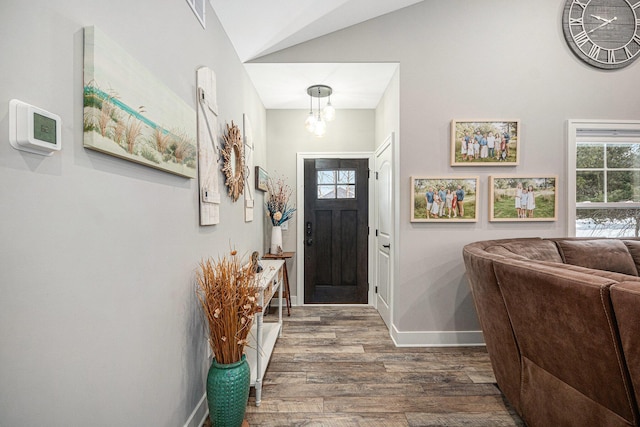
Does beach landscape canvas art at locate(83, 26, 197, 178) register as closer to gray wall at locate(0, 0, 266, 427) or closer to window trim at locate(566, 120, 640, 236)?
gray wall at locate(0, 0, 266, 427)

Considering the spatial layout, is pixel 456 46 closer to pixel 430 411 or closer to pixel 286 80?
pixel 286 80

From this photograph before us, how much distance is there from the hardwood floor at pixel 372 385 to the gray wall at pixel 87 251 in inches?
29.3

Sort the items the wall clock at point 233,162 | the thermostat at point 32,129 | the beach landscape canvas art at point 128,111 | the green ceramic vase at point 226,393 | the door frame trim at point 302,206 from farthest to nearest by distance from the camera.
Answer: the door frame trim at point 302,206
the wall clock at point 233,162
the green ceramic vase at point 226,393
the beach landscape canvas art at point 128,111
the thermostat at point 32,129

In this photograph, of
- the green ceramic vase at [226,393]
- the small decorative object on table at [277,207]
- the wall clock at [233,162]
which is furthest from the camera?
the small decorative object on table at [277,207]

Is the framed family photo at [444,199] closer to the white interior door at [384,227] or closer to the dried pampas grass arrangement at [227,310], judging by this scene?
the white interior door at [384,227]

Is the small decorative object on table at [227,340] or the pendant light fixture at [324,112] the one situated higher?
the pendant light fixture at [324,112]

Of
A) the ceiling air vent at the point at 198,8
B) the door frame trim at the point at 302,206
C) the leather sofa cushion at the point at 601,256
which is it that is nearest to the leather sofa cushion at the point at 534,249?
the leather sofa cushion at the point at 601,256

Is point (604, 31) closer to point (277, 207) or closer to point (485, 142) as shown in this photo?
point (485, 142)

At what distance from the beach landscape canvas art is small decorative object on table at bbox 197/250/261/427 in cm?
60

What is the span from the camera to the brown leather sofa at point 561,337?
1094mm

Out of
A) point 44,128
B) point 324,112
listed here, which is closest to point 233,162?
point 324,112

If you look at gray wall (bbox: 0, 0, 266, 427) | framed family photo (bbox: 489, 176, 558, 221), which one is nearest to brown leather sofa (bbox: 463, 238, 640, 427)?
framed family photo (bbox: 489, 176, 558, 221)

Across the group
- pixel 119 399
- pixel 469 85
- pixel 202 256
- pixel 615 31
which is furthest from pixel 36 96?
pixel 615 31

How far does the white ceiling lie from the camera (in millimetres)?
2350
